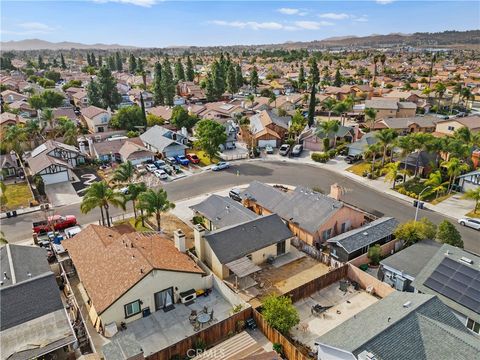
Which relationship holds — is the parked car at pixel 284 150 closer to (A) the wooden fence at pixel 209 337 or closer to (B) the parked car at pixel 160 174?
(B) the parked car at pixel 160 174

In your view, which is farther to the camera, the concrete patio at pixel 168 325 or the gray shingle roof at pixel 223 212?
the gray shingle roof at pixel 223 212

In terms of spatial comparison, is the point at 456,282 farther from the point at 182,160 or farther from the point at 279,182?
the point at 182,160

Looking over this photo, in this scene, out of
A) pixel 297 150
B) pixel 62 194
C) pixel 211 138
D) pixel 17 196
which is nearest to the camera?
pixel 17 196

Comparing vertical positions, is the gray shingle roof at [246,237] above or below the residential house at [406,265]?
above

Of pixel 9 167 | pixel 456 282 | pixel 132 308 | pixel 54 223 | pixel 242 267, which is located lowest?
pixel 132 308

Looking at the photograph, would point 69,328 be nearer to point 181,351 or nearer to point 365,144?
point 181,351

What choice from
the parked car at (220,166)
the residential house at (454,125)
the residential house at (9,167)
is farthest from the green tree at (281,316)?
the residential house at (454,125)

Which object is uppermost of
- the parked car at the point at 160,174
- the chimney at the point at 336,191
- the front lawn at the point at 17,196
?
the chimney at the point at 336,191

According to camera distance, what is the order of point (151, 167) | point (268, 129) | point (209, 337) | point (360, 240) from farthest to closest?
point (268, 129) < point (151, 167) < point (360, 240) < point (209, 337)
